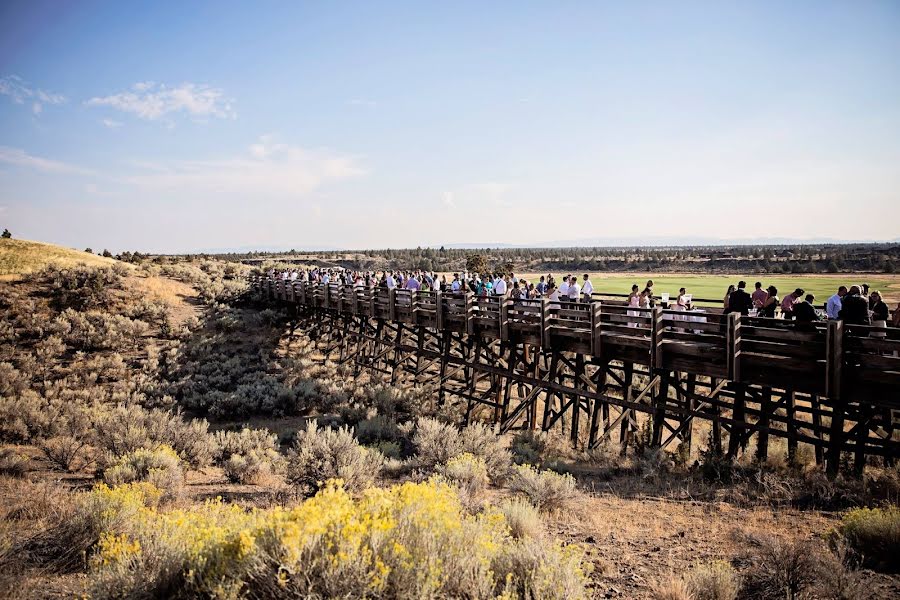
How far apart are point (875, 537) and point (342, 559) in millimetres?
5451

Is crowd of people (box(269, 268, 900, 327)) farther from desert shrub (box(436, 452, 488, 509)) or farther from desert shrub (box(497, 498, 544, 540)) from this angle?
desert shrub (box(497, 498, 544, 540))

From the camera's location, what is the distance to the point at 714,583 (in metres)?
4.50

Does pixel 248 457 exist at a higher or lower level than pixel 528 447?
higher

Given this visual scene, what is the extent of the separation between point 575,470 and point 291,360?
1655 cm

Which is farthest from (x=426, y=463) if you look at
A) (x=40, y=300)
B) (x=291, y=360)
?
(x=40, y=300)

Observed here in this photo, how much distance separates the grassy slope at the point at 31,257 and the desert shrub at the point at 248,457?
25.0 m

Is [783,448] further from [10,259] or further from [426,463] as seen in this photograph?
[10,259]

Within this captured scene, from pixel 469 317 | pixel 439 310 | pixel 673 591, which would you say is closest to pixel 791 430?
pixel 673 591

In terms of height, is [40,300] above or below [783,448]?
above

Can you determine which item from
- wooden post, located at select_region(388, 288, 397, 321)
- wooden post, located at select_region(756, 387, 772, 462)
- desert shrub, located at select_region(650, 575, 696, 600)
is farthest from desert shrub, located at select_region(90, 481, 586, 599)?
wooden post, located at select_region(388, 288, 397, 321)

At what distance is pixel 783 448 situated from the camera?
12.7 meters

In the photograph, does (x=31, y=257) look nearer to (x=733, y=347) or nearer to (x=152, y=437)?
(x=152, y=437)

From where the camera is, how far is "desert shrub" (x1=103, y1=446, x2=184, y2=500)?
7.96 meters

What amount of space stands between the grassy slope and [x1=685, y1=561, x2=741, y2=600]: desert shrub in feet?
117
